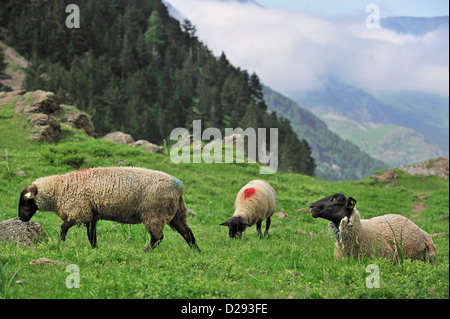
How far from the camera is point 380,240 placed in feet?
26.1

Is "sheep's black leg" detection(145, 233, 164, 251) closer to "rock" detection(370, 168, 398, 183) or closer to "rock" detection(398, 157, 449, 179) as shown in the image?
"rock" detection(370, 168, 398, 183)

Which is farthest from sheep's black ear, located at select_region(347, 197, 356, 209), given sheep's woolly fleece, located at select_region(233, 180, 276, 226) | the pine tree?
the pine tree

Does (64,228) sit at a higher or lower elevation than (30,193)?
lower

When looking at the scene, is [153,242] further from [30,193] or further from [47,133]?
[47,133]

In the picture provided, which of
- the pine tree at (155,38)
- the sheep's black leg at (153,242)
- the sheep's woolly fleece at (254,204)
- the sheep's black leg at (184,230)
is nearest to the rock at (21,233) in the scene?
the sheep's black leg at (153,242)

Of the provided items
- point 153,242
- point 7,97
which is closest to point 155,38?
point 7,97

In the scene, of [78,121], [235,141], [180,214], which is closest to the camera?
[180,214]

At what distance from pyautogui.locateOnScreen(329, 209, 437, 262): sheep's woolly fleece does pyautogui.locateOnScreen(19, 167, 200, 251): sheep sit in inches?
155

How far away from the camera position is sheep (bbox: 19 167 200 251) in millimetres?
8461

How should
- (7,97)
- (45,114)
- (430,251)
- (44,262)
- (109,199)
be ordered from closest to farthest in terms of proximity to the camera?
1. (44,262)
2. (430,251)
3. (109,199)
4. (45,114)
5. (7,97)

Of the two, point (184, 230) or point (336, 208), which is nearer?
point (336, 208)

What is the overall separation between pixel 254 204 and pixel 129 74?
247 feet
